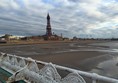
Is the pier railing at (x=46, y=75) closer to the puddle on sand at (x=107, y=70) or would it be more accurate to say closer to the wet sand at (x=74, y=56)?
the puddle on sand at (x=107, y=70)

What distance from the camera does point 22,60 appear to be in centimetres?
565

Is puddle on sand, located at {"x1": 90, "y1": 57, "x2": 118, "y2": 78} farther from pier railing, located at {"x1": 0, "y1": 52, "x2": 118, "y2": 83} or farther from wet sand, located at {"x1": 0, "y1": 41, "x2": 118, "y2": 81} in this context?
pier railing, located at {"x1": 0, "y1": 52, "x2": 118, "y2": 83}

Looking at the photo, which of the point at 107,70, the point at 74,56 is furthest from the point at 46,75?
the point at 74,56

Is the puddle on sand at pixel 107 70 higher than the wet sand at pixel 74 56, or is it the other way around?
the puddle on sand at pixel 107 70

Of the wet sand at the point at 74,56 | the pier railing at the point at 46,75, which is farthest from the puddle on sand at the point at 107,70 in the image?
the pier railing at the point at 46,75

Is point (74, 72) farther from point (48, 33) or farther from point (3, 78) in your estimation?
point (48, 33)

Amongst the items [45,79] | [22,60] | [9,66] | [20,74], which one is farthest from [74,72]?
[9,66]

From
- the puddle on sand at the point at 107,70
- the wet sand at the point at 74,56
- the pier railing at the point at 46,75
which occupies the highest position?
the pier railing at the point at 46,75

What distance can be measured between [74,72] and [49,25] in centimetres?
10712

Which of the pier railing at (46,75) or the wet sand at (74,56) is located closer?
the pier railing at (46,75)

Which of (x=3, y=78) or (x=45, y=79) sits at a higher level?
(x=45, y=79)

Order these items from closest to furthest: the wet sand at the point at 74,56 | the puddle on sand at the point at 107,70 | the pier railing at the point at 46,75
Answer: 1. the pier railing at the point at 46,75
2. the puddle on sand at the point at 107,70
3. the wet sand at the point at 74,56

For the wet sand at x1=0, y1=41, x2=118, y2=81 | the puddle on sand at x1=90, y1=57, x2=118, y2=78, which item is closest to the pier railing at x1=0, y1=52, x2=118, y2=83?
the puddle on sand at x1=90, y1=57, x2=118, y2=78

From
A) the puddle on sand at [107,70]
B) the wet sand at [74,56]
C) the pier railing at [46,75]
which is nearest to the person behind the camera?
the pier railing at [46,75]
